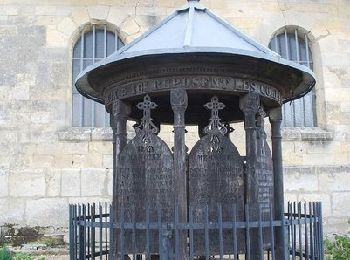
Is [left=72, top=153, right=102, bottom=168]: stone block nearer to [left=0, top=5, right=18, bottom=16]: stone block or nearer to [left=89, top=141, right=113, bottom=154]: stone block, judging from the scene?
[left=89, top=141, right=113, bottom=154]: stone block

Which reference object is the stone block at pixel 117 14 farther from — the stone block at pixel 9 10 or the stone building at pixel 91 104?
the stone block at pixel 9 10

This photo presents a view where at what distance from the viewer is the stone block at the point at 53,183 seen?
917 centimetres

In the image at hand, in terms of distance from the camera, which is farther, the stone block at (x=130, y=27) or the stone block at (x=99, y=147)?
the stone block at (x=130, y=27)

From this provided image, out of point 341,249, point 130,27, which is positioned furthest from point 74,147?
point 341,249

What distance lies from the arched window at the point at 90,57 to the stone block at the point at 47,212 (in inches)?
62.0

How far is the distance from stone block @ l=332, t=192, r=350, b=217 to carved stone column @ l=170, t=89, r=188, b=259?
21.1 ft

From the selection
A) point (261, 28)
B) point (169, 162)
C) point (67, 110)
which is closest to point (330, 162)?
point (261, 28)

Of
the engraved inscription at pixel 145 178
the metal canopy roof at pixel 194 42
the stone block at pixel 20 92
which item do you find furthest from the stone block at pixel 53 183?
the engraved inscription at pixel 145 178

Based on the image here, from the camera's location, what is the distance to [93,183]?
9.23m

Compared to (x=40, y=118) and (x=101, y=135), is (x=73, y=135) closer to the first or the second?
(x=101, y=135)

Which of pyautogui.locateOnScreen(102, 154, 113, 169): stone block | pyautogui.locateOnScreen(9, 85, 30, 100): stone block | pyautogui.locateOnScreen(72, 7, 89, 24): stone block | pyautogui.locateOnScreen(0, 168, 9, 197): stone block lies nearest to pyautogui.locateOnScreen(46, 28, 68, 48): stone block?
pyautogui.locateOnScreen(72, 7, 89, 24): stone block

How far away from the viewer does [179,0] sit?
9961 millimetres

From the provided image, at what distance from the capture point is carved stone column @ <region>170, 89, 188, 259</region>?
396 centimetres

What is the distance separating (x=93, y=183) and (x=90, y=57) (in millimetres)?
2518
